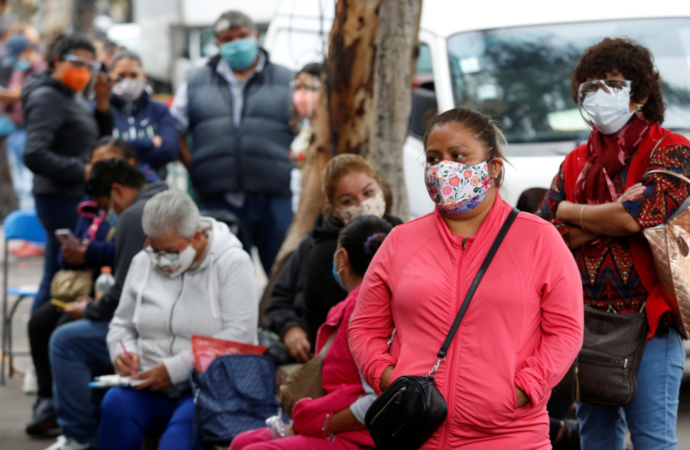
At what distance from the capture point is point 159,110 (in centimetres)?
643

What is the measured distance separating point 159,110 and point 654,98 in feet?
14.3

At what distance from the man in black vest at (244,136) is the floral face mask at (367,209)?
93.7 inches

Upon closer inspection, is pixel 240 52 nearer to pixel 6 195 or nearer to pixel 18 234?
pixel 18 234

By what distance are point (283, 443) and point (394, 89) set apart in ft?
8.99

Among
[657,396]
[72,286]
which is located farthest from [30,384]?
[657,396]

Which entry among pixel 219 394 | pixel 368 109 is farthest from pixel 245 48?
pixel 219 394

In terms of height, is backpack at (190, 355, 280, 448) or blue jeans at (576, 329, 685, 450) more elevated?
blue jeans at (576, 329, 685, 450)

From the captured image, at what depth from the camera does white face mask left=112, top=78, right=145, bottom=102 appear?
651cm

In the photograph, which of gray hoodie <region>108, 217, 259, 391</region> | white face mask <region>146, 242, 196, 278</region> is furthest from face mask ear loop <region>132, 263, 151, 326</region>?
white face mask <region>146, 242, 196, 278</region>

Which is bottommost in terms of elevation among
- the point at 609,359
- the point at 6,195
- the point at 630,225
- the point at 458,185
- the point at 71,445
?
the point at 6,195

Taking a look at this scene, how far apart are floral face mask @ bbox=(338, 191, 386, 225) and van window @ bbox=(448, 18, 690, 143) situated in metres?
1.82

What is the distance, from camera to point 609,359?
9.39 feet

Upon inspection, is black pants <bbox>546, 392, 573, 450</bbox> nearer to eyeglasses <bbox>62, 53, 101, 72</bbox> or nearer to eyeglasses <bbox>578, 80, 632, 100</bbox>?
eyeglasses <bbox>578, 80, 632, 100</bbox>

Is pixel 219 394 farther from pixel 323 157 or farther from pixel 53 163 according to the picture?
pixel 53 163
